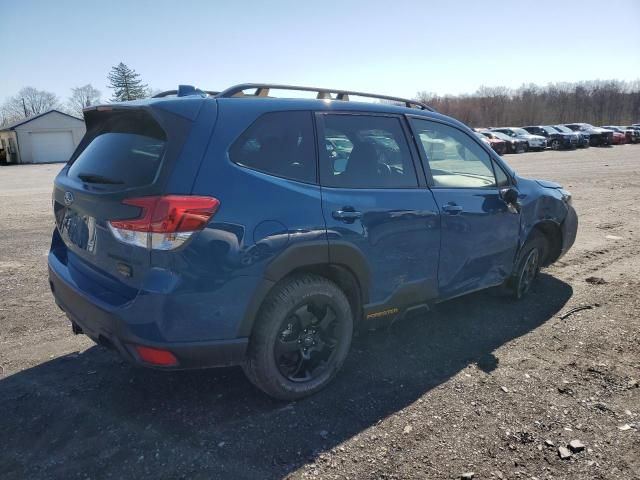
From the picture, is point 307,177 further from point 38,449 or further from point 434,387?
point 38,449

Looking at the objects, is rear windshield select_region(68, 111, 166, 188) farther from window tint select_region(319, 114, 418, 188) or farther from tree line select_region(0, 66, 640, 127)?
tree line select_region(0, 66, 640, 127)

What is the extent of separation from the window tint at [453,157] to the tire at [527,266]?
36.0 inches

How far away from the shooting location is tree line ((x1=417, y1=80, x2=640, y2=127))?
78.2 meters

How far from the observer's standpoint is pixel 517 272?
4.52 meters

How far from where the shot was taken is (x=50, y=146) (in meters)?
42.6

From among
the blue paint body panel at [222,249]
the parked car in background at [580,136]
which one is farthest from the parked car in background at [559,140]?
the blue paint body panel at [222,249]

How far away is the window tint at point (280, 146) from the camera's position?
2.67 meters

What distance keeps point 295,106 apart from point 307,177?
0.48 meters

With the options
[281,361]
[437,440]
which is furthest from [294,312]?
[437,440]

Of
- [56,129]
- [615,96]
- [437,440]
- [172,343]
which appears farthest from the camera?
[615,96]

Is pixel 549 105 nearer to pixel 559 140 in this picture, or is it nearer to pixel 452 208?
pixel 559 140

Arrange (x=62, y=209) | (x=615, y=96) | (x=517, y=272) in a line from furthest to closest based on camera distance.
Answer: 1. (x=615, y=96)
2. (x=517, y=272)
3. (x=62, y=209)

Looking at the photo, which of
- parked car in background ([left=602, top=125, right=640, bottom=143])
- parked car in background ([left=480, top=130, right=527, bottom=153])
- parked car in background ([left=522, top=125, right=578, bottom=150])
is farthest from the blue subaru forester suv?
parked car in background ([left=602, top=125, right=640, bottom=143])

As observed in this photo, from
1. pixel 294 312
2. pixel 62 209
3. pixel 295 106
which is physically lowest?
pixel 294 312
